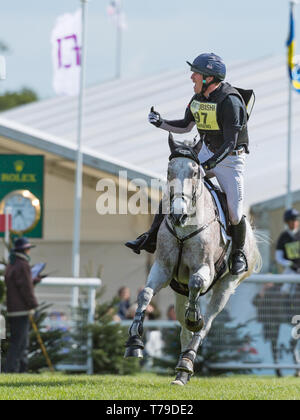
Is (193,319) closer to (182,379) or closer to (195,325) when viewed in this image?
(195,325)

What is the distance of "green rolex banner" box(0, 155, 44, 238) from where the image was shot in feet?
59.9

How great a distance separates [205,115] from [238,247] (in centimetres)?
144

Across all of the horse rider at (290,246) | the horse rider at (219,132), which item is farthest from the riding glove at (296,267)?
the horse rider at (219,132)

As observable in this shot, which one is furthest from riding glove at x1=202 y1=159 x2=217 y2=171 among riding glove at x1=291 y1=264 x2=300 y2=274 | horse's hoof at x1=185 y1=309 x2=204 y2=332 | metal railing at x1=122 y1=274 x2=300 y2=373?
riding glove at x1=291 y1=264 x2=300 y2=274

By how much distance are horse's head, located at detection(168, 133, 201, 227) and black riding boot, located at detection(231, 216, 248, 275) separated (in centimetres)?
109

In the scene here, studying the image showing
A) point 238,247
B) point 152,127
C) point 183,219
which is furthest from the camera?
point 152,127

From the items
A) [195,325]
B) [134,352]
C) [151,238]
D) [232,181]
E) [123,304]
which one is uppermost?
[232,181]

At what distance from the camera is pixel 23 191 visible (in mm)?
18531

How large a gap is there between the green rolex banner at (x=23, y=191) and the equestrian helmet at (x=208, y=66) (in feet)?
27.4

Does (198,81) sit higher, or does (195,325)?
(198,81)

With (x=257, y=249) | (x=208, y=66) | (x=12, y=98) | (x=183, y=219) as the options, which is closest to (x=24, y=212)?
(x=257, y=249)

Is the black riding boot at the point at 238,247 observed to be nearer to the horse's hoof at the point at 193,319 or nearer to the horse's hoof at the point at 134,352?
the horse's hoof at the point at 193,319

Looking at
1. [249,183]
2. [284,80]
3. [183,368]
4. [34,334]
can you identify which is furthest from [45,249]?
[183,368]

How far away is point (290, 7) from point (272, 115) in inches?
263
